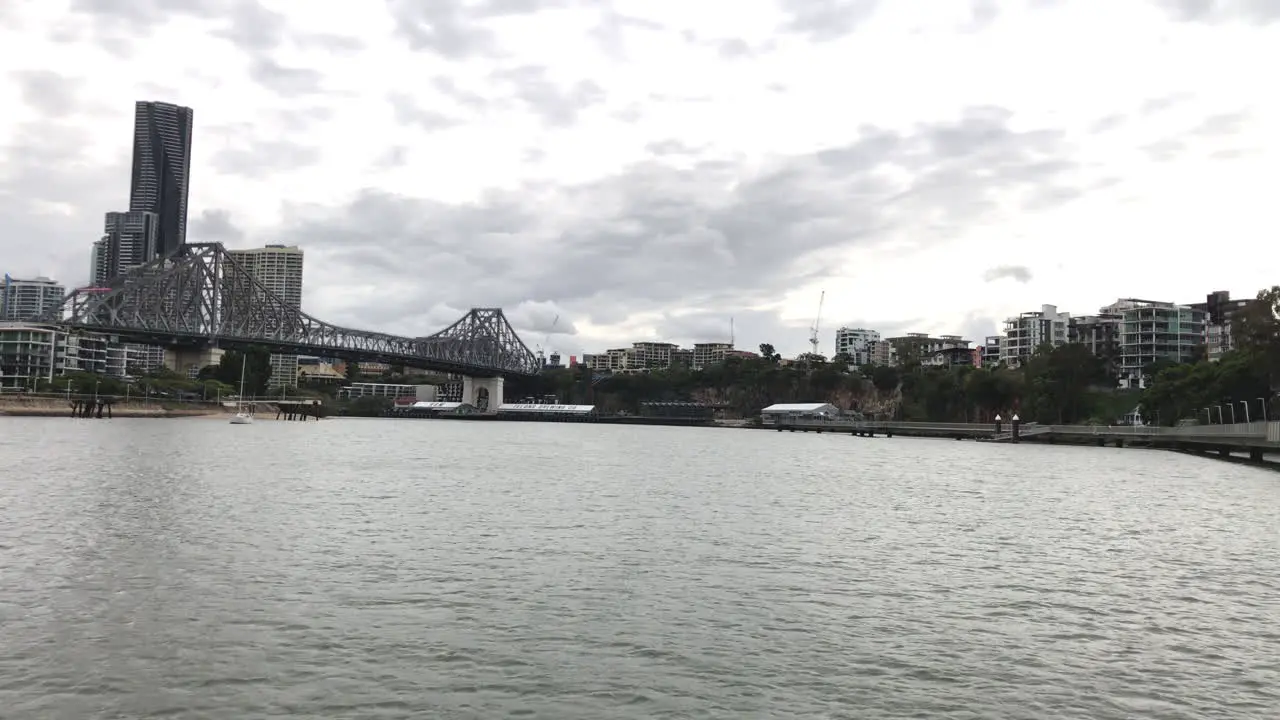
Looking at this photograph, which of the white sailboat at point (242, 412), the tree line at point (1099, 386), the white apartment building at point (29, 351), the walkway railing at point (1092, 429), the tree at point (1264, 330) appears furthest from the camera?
the white apartment building at point (29, 351)

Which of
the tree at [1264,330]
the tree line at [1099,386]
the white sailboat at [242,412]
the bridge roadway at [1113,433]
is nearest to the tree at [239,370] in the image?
A: the white sailboat at [242,412]

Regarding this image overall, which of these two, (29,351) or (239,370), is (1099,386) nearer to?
(239,370)

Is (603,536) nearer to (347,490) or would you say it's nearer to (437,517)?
(437,517)

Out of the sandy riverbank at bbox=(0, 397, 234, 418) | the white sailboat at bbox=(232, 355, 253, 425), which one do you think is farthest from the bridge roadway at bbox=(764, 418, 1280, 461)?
the sandy riverbank at bbox=(0, 397, 234, 418)

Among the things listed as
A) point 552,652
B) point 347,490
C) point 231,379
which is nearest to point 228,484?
point 347,490

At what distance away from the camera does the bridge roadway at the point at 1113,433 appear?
249 ft

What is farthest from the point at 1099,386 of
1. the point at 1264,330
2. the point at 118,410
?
the point at 118,410

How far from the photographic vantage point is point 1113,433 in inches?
4611

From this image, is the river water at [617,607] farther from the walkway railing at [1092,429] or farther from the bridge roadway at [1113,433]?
the bridge roadway at [1113,433]

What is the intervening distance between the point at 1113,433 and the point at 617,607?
114 meters

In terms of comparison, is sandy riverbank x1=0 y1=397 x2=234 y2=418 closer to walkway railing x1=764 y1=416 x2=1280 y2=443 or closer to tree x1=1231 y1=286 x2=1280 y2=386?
walkway railing x1=764 y1=416 x2=1280 y2=443

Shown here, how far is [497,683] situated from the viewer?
1340cm

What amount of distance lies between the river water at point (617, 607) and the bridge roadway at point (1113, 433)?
42304 mm

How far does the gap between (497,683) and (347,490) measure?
30118mm
